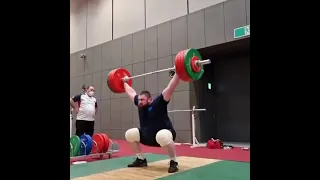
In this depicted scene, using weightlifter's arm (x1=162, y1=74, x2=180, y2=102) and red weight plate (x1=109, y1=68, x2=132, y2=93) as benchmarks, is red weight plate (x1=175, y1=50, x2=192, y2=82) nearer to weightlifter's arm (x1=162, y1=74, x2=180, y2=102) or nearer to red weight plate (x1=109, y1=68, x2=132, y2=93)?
weightlifter's arm (x1=162, y1=74, x2=180, y2=102)

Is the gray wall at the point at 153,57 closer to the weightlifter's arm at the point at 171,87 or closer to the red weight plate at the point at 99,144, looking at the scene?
the red weight plate at the point at 99,144

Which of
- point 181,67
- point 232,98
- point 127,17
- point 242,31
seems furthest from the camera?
point 127,17

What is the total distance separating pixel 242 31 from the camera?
4648 mm

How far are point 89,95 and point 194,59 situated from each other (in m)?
2.37

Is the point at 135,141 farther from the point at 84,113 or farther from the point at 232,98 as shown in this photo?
the point at 232,98

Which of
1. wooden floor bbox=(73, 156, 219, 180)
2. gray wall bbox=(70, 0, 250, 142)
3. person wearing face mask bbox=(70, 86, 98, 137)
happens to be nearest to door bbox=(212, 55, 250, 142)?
gray wall bbox=(70, 0, 250, 142)

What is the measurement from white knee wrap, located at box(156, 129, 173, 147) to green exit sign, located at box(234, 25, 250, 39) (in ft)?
8.81

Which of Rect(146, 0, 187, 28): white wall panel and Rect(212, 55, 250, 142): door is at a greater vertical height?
Rect(146, 0, 187, 28): white wall panel

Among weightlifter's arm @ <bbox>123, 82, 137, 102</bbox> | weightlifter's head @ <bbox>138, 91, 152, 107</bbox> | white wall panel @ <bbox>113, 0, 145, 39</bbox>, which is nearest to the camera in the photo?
weightlifter's head @ <bbox>138, 91, 152, 107</bbox>

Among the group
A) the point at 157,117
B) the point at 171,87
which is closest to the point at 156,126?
the point at 157,117

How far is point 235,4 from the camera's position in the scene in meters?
4.87

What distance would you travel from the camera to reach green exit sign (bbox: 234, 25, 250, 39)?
4.57 meters

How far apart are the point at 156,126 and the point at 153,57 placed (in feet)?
11.7
